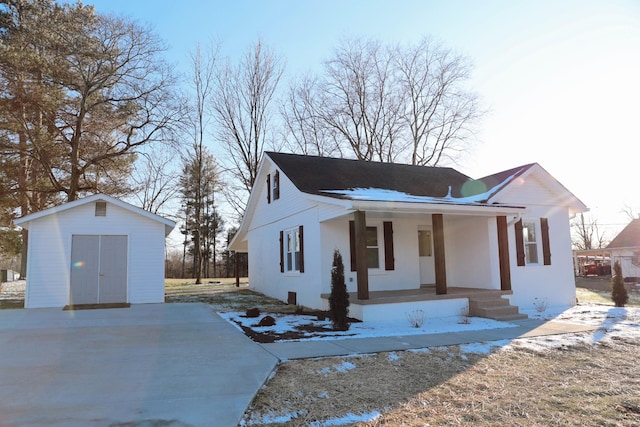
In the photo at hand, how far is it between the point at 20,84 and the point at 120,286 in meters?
11.3

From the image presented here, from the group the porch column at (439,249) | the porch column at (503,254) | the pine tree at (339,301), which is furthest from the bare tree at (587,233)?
the pine tree at (339,301)

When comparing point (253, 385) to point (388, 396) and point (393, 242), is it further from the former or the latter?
point (393, 242)

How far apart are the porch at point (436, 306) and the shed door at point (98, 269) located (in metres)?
6.67

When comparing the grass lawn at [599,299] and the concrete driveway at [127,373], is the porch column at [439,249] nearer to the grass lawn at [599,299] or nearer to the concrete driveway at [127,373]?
the concrete driveway at [127,373]

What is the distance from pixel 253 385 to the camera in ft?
15.6

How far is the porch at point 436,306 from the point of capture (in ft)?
31.2

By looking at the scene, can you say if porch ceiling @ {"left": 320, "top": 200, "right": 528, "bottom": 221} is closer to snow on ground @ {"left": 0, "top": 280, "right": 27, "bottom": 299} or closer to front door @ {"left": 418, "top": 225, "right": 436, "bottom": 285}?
front door @ {"left": 418, "top": 225, "right": 436, "bottom": 285}

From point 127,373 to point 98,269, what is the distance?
8645 mm

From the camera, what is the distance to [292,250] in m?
13.6

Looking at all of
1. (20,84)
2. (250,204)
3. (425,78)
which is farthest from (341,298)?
(425,78)

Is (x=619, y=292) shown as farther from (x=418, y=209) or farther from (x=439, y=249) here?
(x=418, y=209)

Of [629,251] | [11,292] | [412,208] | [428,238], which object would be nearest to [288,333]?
[412,208]

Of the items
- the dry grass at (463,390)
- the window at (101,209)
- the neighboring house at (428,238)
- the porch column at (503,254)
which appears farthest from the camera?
the window at (101,209)

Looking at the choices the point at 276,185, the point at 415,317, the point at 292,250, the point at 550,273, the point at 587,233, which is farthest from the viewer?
the point at 587,233
